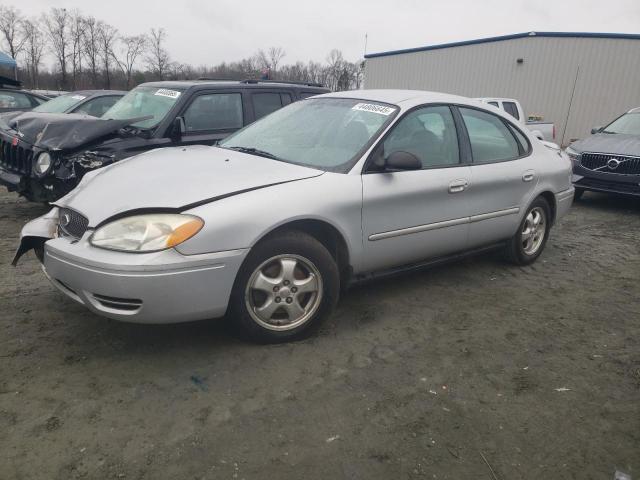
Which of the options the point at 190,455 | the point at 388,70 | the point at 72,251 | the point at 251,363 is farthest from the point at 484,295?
the point at 388,70

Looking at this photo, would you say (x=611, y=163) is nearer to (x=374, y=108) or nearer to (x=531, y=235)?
(x=531, y=235)

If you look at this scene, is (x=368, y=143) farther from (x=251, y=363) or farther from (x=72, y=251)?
(x=72, y=251)

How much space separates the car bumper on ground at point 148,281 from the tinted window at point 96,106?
239 inches

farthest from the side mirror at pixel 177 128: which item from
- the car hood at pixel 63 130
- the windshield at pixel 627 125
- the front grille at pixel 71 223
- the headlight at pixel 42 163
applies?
the windshield at pixel 627 125

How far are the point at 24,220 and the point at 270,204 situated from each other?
14.4 feet

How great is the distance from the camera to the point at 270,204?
2871 millimetres

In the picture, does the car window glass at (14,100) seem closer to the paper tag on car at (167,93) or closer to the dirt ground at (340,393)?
the paper tag on car at (167,93)

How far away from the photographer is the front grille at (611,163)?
24.5ft

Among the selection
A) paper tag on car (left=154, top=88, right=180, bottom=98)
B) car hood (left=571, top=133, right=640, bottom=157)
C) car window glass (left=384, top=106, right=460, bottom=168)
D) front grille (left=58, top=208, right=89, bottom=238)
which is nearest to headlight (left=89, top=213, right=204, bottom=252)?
front grille (left=58, top=208, right=89, bottom=238)

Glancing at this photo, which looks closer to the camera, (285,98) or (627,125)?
(285,98)

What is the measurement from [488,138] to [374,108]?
118cm

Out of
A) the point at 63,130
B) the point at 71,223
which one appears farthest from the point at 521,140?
the point at 63,130

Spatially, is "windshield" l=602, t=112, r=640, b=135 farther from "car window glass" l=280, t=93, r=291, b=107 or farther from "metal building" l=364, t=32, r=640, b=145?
"metal building" l=364, t=32, r=640, b=145

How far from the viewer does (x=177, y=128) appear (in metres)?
5.56
